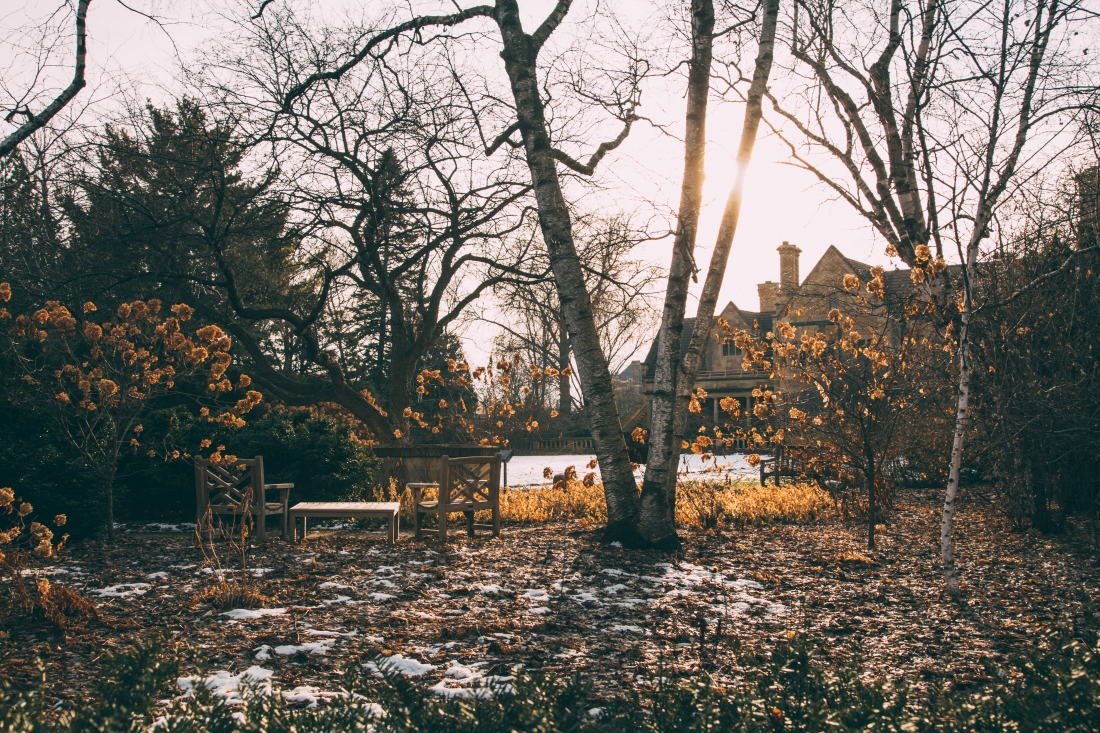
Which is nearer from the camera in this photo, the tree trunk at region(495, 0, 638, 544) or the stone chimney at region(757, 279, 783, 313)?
the tree trunk at region(495, 0, 638, 544)

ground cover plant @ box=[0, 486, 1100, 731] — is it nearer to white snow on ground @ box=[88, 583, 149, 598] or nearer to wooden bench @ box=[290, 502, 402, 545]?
white snow on ground @ box=[88, 583, 149, 598]

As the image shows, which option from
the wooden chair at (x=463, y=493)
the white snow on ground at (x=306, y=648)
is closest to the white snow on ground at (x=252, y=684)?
the white snow on ground at (x=306, y=648)

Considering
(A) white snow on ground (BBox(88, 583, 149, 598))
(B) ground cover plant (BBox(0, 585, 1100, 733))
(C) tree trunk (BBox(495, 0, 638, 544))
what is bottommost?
(A) white snow on ground (BBox(88, 583, 149, 598))

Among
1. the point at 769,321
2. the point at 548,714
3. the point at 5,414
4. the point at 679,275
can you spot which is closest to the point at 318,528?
the point at 5,414

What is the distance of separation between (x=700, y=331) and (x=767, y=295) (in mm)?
31966

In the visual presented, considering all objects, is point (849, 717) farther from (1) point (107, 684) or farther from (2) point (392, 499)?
(2) point (392, 499)

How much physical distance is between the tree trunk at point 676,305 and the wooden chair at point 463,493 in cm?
185

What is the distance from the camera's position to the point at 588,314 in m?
7.87

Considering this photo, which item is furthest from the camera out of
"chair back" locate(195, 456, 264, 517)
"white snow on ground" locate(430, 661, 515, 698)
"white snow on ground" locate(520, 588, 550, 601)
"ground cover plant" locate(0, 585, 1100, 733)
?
"chair back" locate(195, 456, 264, 517)

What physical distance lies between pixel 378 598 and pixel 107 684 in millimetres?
3098

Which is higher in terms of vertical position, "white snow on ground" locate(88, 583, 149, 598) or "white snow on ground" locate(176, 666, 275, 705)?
"white snow on ground" locate(88, 583, 149, 598)

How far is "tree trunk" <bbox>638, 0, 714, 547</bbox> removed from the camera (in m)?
7.64

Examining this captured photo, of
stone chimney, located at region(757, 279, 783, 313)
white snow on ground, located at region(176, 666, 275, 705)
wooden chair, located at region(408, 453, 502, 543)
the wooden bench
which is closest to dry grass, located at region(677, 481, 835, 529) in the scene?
wooden chair, located at region(408, 453, 502, 543)

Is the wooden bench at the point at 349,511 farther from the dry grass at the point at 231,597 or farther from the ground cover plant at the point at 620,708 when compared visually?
the ground cover plant at the point at 620,708
